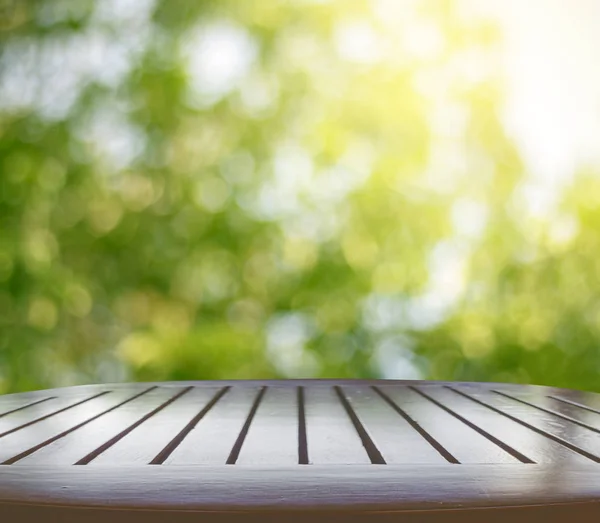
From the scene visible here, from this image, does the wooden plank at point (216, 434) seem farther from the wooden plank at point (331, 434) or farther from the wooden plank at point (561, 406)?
Answer: the wooden plank at point (561, 406)

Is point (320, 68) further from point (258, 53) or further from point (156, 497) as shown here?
point (156, 497)

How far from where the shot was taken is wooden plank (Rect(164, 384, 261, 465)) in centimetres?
104

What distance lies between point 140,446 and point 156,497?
1.02 feet

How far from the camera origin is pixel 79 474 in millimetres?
934

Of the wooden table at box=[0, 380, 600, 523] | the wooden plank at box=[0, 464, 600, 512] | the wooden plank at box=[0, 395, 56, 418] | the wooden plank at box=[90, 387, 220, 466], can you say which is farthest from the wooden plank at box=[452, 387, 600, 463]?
the wooden plank at box=[0, 395, 56, 418]

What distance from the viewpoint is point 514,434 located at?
49.2 inches

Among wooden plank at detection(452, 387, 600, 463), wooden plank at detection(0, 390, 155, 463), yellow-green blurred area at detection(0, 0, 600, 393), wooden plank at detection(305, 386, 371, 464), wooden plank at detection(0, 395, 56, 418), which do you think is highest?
yellow-green blurred area at detection(0, 0, 600, 393)

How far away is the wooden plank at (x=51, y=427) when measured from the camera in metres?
1.12

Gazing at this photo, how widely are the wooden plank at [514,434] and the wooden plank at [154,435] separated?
458 millimetres

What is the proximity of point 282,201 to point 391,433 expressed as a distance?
13.7 feet

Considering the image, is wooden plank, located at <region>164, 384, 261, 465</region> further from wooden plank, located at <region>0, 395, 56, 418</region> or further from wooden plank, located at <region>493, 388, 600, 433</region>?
wooden plank, located at <region>493, 388, 600, 433</region>

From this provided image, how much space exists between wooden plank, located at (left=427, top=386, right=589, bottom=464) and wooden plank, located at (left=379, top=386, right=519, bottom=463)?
28mm

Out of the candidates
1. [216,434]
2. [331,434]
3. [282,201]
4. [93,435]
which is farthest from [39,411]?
[282,201]

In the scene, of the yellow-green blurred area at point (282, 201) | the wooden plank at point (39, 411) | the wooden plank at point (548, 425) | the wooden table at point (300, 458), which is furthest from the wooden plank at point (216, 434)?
the yellow-green blurred area at point (282, 201)
